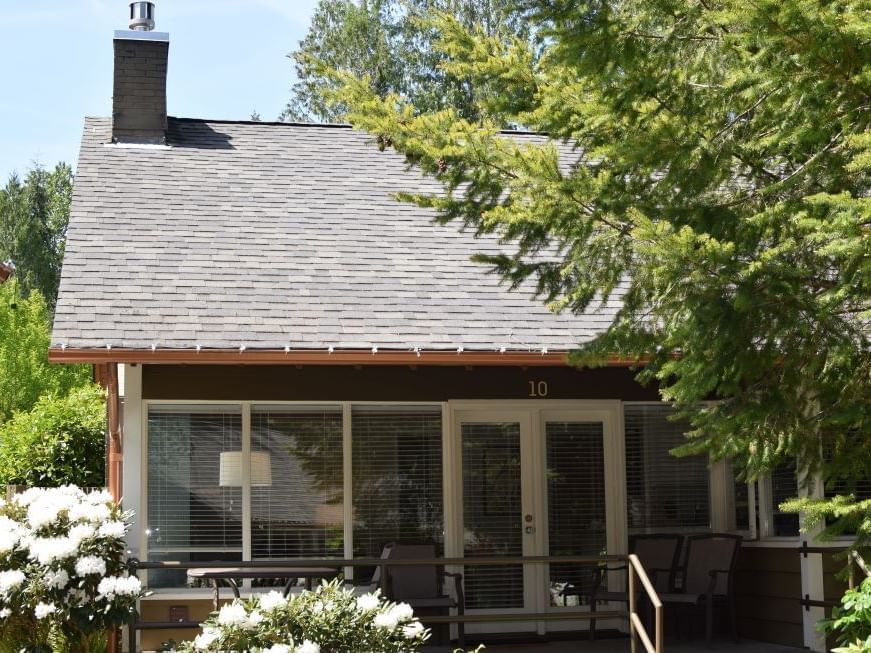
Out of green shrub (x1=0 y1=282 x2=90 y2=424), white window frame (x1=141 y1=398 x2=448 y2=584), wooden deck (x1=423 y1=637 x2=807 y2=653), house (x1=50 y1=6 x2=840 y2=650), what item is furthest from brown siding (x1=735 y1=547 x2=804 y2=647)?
green shrub (x1=0 y1=282 x2=90 y2=424)

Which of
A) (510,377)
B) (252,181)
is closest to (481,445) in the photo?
(510,377)

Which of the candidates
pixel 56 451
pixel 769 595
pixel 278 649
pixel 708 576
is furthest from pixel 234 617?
pixel 56 451

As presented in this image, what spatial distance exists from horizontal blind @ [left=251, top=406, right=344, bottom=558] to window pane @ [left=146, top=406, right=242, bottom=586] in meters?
0.21

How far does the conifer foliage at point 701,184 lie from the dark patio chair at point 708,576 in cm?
330

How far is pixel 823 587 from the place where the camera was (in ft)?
32.7

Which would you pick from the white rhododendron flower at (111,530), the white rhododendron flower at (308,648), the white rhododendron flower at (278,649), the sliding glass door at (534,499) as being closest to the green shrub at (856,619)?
the white rhododendron flower at (308,648)

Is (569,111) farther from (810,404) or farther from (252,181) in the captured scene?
(252,181)

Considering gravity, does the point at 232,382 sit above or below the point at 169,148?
below

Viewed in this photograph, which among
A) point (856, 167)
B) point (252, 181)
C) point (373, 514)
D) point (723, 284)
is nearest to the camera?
point (856, 167)

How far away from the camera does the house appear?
9797mm

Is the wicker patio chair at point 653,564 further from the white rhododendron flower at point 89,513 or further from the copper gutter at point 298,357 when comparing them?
the white rhododendron flower at point 89,513

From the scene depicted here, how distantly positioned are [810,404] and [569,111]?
2227mm

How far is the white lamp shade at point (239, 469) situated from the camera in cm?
1017

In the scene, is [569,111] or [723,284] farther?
[569,111]
